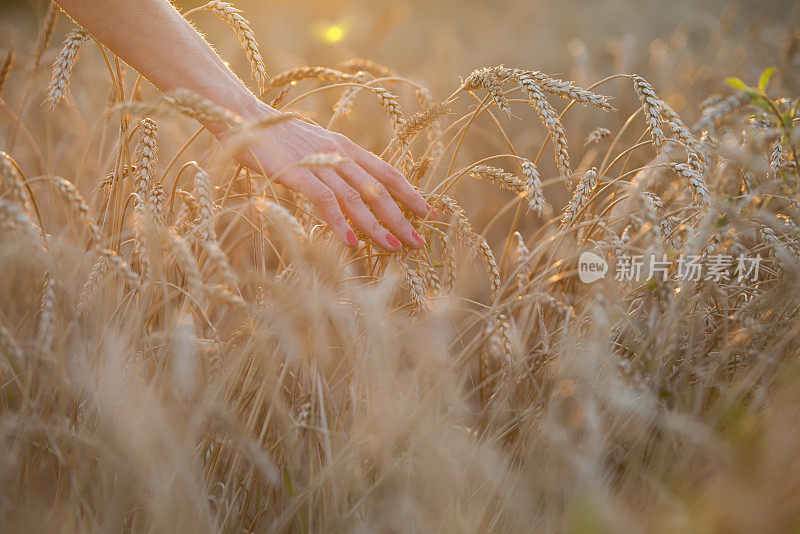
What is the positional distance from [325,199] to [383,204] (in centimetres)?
15

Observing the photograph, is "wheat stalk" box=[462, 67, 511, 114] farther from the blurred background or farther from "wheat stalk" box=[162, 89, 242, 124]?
the blurred background

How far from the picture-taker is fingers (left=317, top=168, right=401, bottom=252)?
1484mm

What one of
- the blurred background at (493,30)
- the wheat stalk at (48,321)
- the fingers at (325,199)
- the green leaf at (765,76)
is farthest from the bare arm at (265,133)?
the blurred background at (493,30)

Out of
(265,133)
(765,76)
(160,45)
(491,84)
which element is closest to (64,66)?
(160,45)

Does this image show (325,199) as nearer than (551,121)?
No

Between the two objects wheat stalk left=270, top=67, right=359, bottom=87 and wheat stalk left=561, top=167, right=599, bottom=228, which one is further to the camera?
wheat stalk left=270, top=67, right=359, bottom=87

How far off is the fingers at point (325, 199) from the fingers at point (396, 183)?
0.47 feet

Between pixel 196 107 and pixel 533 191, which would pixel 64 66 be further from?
pixel 533 191

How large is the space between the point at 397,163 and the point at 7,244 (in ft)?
3.27

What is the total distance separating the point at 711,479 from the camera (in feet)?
3.61

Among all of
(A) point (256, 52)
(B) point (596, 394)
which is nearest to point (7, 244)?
(A) point (256, 52)

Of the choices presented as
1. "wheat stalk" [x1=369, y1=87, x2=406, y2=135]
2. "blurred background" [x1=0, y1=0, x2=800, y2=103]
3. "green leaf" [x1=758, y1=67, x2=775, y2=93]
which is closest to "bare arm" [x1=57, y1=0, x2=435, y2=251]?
"wheat stalk" [x1=369, y1=87, x2=406, y2=135]

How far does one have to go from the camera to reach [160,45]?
1.39m

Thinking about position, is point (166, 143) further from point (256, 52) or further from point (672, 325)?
point (672, 325)
